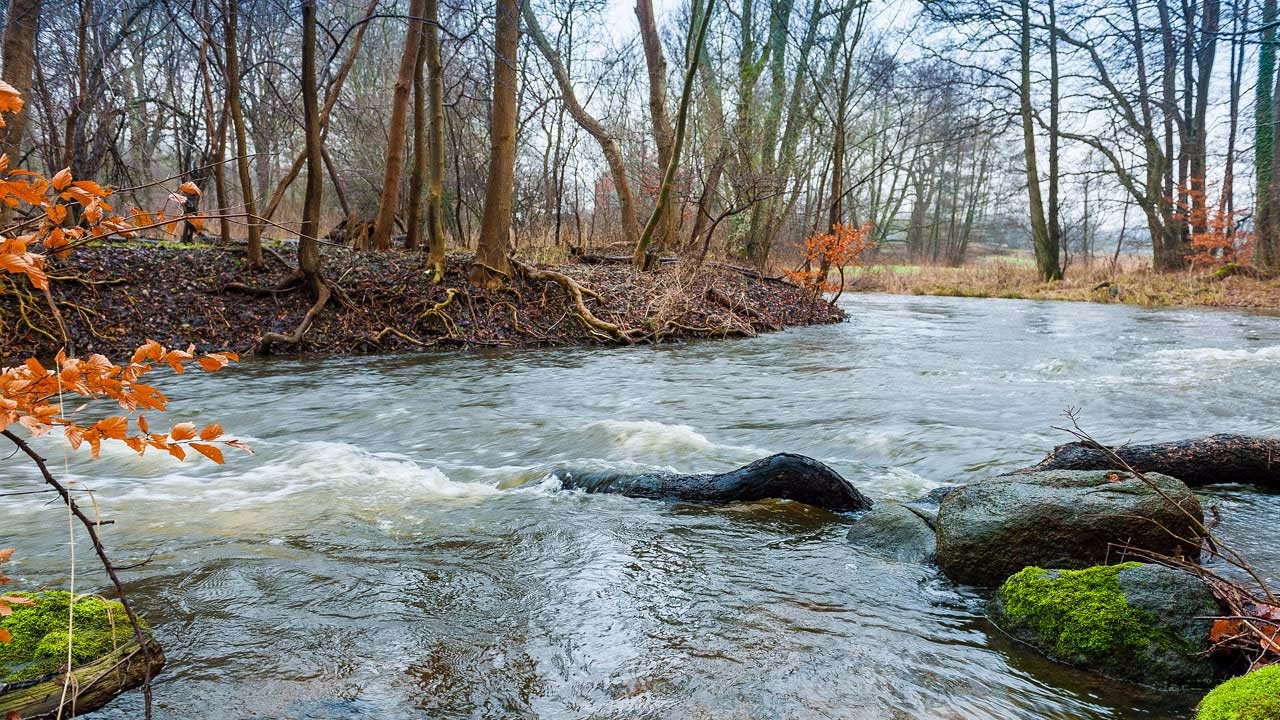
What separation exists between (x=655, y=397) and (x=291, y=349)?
18.8 ft

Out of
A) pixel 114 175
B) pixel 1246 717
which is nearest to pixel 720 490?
pixel 1246 717

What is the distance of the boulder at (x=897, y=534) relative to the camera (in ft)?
12.8

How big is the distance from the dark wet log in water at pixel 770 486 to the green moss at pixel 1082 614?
1.37 metres

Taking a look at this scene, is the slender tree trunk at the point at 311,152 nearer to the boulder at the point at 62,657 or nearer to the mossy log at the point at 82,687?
the boulder at the point at 62,657

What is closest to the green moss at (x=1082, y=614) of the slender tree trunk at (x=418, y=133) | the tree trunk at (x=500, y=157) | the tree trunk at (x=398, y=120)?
the tree trunk at (x=500, y=157)

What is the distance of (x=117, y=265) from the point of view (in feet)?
36.6

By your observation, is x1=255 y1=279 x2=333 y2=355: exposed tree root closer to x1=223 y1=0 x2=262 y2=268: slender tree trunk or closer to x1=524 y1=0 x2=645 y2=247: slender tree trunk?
x1=223 y1=0 x2=262 y2=268: slender tree trunk

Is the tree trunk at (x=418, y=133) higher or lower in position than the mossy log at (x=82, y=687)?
higher

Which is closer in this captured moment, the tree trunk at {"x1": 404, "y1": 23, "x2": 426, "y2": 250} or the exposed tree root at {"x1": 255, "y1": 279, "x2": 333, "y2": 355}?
the exposed tree root at {"x1": 255, "y1": 279, "x2": 333, "y2": 355}

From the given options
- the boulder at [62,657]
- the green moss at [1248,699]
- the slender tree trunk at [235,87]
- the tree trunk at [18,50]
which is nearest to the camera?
the green moss at [1248,699]

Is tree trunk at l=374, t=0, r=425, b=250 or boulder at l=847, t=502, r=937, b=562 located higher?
tree trunk at l=374, t=0, r=425, b=250

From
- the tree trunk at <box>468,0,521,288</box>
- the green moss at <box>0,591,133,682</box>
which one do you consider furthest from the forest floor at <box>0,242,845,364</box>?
the green moss at <box>0,591,133,682</box>

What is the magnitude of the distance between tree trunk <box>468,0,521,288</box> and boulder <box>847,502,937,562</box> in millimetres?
9261

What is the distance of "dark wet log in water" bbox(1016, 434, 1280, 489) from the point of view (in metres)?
4.70
